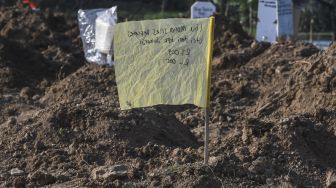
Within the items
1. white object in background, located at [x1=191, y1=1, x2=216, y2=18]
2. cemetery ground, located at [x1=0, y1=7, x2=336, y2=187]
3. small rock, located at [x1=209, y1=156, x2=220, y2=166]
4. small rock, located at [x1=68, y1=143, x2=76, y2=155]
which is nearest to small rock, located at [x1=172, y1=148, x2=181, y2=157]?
cemetery ground, located at [x1=0, y1=7, x2=336, y2=187]

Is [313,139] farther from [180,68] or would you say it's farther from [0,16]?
[0,16]

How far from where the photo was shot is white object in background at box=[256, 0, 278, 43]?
17.5 m

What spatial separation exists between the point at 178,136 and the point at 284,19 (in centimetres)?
1017

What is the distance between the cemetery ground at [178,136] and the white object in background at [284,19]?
5.15 meters

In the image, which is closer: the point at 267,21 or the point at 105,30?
the point at 105,30

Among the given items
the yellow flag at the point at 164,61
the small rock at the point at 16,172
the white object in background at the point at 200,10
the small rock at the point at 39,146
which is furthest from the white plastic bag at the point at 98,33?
the yellow flag at the point at 164,61

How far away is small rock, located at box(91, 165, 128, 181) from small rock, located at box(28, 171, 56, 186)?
317 mm

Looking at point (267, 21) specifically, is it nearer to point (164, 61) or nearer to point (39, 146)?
point (39, 146)

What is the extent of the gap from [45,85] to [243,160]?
7.09 metres

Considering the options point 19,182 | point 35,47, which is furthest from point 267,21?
point 19,182

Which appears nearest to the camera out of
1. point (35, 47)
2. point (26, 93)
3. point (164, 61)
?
point (164, 61)

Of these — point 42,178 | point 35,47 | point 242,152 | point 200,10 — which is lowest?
point 35,47

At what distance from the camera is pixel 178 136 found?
8.09m

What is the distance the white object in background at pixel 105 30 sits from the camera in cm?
1314
